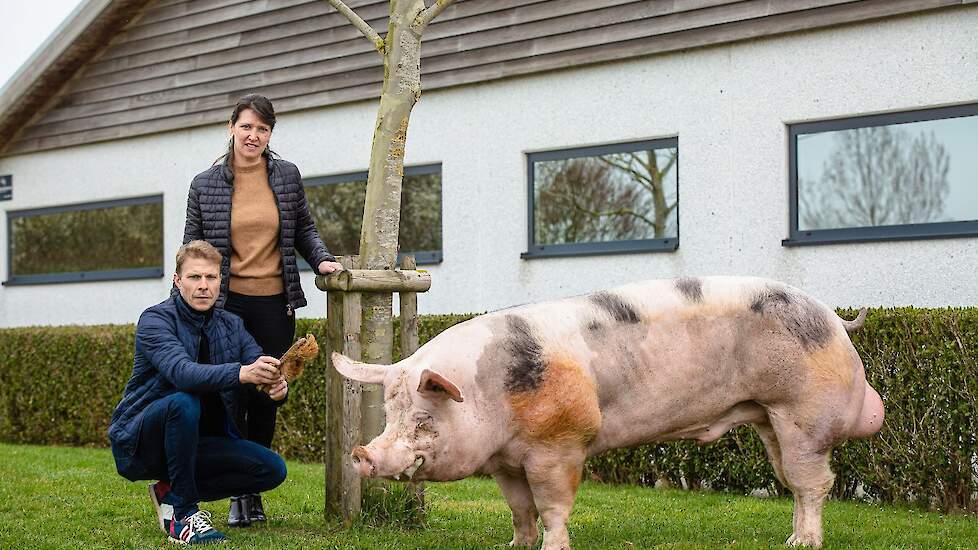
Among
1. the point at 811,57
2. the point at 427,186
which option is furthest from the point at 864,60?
the point at 427,186

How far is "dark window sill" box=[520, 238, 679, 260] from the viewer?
9.60 m

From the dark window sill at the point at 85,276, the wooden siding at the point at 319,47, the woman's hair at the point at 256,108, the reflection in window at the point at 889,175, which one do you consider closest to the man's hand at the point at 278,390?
the woman's hair at the point at 256,108

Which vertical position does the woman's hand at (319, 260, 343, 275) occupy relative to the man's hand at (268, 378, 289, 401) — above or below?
above

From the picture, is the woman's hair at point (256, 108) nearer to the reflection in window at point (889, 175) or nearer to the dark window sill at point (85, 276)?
the reflection in window at point (889, 175)

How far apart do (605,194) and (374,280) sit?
460cm

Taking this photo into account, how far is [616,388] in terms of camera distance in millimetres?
4879

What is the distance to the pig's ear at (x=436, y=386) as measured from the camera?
446cm

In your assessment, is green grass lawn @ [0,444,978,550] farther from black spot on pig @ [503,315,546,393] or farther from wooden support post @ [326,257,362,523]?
black spot on pig @ [503,315,546,393]

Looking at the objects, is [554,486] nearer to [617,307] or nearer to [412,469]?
[412,469]

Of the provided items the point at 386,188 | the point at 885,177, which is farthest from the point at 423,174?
the point at 386,188

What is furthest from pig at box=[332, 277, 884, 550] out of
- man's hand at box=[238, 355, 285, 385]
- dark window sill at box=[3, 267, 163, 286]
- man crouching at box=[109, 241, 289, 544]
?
dark window sill at box=[3, 267, 163, 286]

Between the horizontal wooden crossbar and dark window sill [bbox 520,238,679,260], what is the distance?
3.95 m

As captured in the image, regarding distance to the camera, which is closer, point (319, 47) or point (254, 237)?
point (254, 237)

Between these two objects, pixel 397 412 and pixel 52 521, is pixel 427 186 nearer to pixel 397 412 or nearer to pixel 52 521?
pixel 52 521
